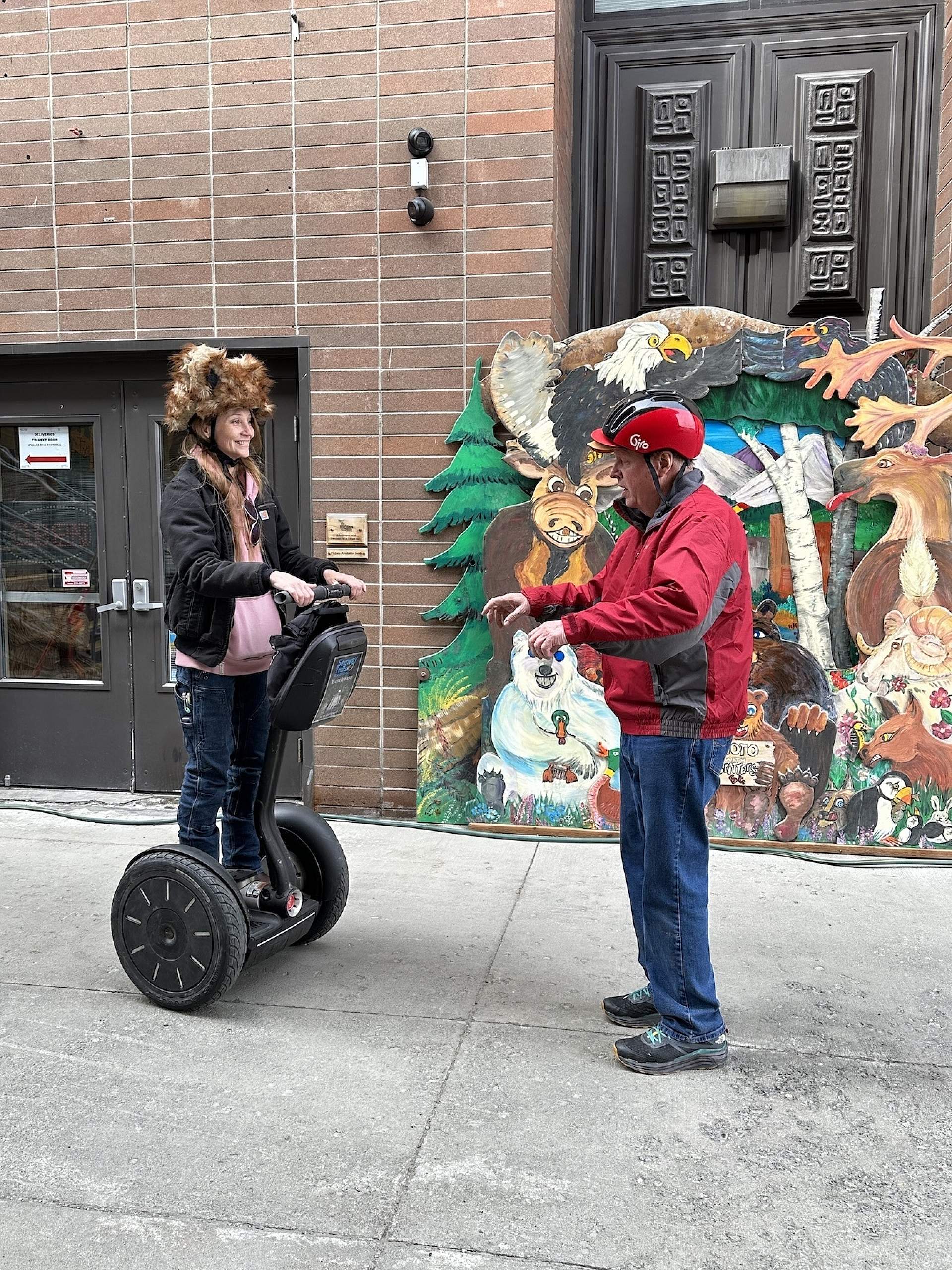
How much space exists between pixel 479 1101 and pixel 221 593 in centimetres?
160

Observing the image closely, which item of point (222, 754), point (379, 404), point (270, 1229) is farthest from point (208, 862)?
point (379, 404)

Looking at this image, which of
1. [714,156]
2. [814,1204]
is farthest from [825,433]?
[814,1204]

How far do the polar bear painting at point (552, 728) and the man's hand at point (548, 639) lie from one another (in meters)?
2.22

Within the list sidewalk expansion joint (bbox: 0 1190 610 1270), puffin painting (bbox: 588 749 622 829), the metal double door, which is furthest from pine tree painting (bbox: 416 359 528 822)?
sidewalk expansion joint (bbox: 0 1190 610 1270)

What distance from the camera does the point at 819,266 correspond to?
17.0 ft

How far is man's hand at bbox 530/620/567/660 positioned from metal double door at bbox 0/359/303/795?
318cm

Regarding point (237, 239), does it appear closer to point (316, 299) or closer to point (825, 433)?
point (316, 299)

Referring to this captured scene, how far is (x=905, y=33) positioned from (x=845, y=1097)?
5.01m

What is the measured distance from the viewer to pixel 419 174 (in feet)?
16.0

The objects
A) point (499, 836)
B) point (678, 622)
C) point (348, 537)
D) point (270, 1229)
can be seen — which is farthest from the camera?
point (348, 537)

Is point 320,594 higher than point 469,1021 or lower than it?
higher

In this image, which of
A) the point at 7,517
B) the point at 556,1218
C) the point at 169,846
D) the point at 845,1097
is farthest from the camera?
the point at 7,517

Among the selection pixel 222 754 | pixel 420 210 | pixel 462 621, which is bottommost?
pixel 222 754

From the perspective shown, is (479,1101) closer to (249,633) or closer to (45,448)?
(249,633)
